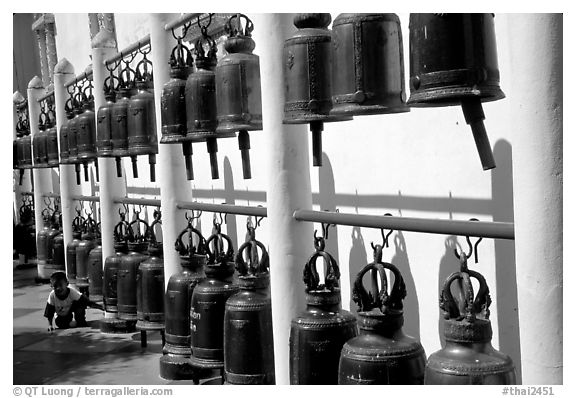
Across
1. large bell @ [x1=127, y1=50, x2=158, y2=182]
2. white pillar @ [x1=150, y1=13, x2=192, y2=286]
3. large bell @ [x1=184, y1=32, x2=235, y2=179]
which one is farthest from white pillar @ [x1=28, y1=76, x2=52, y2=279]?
large bell @ [x1=184, y1=32, x2=235, y2=179]

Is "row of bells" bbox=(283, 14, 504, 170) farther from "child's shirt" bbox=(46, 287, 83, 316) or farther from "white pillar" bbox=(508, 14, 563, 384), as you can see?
"child's shirt" bbox=(46, 287, 83, 316)

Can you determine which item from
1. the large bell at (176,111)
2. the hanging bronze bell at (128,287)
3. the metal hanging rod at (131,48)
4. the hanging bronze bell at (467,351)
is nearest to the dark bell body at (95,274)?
the hanging bronze bell at (128,287)

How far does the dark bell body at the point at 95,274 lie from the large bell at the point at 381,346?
466 cm

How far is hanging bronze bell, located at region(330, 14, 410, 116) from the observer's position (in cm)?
303

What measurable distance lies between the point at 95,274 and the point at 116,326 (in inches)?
21.3

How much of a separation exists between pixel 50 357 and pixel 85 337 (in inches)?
28.6

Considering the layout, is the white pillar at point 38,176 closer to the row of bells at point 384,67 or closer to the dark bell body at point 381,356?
the row of bells at point 384,67

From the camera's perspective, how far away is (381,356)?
3.06 m

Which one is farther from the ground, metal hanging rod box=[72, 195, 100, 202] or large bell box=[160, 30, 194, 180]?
large bell box=[160, 30, 194, 180]

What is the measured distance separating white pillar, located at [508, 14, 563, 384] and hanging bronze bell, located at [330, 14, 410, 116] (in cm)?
66

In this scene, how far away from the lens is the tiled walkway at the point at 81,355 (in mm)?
5992

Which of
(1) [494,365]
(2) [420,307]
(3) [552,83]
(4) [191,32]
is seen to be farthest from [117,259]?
(3) [552,83]

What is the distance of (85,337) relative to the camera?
748 cm

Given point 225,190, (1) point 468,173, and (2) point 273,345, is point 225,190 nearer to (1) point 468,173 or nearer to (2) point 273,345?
(2) point 273,345
